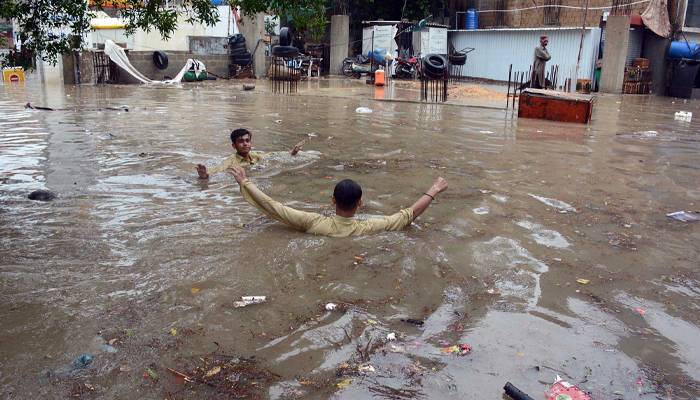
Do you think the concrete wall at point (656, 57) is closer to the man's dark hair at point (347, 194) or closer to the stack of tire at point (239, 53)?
the stack of tire at point (239, 53)

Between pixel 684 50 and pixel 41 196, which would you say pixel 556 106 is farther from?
pixel 684 50

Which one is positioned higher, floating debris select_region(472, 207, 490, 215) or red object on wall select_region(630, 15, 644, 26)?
red object on wall select_region(630, 15, 644, 26)

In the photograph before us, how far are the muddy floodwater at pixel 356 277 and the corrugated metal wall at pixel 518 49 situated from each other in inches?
583

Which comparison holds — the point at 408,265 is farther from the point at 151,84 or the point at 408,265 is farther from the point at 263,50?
the point at 263,50

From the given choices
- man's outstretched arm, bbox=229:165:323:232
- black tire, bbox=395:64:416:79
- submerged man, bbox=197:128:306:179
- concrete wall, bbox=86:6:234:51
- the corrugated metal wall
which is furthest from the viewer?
black tire, bbox=395:64:416:79

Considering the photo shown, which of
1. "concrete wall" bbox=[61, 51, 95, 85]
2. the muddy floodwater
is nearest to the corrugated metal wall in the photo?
the muddy floodwater

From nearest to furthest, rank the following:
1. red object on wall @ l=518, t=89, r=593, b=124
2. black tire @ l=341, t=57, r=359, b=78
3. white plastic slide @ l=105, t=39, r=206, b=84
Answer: red object on wall @ l=518, t=89, r=593, b=124 → white plastic slide @ l=105, t=39, r=206, b=84 → black tire @ l=341, t=57, r=359, b=78

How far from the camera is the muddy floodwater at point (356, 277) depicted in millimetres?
3160

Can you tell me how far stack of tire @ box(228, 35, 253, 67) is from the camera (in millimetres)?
27547

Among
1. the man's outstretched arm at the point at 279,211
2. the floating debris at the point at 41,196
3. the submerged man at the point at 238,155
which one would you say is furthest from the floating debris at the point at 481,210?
the floating debris at the point at 41,196

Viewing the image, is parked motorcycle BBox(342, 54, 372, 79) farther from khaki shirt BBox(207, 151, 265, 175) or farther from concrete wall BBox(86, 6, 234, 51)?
khaki shirt BBox(207, 151, 265, 175)

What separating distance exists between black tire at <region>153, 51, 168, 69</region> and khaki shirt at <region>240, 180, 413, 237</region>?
2170 centimetres

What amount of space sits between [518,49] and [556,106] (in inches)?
561

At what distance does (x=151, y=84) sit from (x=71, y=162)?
1632 cm
